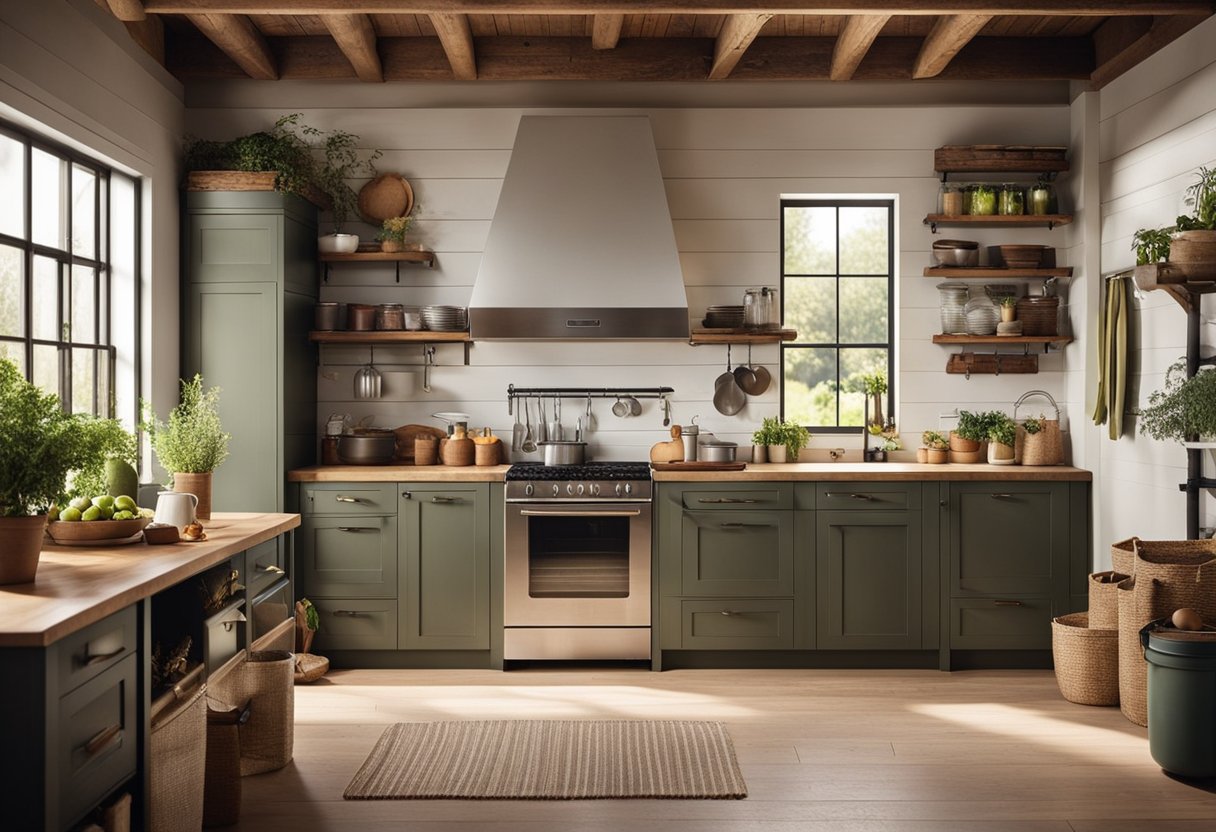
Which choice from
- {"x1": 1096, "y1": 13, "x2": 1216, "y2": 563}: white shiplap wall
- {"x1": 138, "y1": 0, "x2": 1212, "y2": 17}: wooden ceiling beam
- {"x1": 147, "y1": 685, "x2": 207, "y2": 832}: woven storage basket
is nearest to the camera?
{"x1": 147, "y1": 685, "x2": 207, "y2": 832}: woven storage basket

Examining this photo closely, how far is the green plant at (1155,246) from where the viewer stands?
13.1 feet

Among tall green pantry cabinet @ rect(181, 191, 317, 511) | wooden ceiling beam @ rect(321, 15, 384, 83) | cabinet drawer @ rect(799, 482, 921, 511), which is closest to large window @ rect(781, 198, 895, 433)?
cabinet drawer @ rect(799, 482, 921, 511)

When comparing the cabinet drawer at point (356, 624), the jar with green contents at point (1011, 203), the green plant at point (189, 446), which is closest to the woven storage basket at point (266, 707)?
the green plant at point (189, 446)

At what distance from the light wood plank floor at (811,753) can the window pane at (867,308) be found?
5.67ft

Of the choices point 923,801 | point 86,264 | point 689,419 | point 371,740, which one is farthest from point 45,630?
point 689,419

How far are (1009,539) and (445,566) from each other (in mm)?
2618

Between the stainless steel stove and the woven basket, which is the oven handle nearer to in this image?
the stainless steel stove

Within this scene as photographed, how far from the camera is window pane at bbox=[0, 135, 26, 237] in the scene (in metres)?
3.67

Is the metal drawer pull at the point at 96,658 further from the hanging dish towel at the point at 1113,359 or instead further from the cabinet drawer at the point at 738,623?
the hanging dish towel at the point at 1113,359

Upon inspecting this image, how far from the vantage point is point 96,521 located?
2971 millimetres

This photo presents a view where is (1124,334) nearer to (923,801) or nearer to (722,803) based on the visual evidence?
(923,801)

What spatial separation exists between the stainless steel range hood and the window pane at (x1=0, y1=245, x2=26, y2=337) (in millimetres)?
1851

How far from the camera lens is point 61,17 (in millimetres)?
3893

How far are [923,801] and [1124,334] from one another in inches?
94.9
